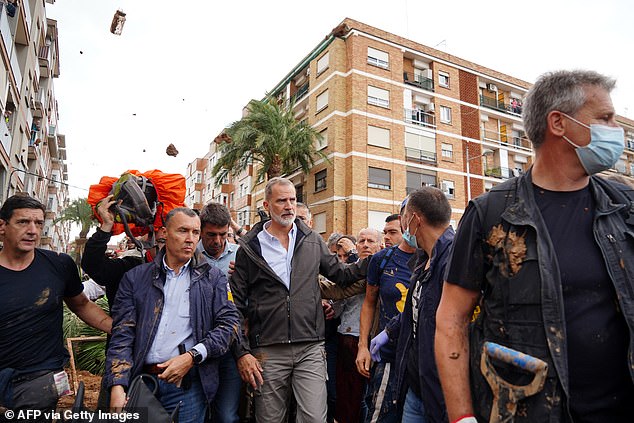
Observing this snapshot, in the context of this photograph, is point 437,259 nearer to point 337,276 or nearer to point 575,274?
point 575,274

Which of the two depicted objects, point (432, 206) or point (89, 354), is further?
point (89, 354)

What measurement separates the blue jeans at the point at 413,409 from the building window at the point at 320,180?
78.6ft

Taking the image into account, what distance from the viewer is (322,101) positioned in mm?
28141

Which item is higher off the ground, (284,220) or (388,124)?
(388,124)

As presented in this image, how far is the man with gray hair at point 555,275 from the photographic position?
151cm

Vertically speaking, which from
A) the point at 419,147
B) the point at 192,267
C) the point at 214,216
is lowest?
the point at 192,267

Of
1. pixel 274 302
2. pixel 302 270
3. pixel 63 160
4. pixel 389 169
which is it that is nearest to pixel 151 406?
pixel 274 302

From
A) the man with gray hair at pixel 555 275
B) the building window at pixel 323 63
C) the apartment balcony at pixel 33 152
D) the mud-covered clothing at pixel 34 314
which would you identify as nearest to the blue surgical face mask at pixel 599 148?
the man with gray hair at pixel 555 275

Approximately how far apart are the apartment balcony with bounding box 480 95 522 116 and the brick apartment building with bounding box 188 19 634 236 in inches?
4.4

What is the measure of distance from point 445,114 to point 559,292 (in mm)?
30920

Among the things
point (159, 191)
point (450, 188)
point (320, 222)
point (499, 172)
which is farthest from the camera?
point (499, 172)

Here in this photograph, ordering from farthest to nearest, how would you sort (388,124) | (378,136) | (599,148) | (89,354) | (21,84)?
(388,124) → (378,136) → (21,84) → (89,354) → (599,148)

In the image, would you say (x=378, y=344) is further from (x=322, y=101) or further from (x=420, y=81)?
(x=420, y=81)

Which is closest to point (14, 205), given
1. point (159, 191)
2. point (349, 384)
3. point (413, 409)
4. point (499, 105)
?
point (159, 191)
